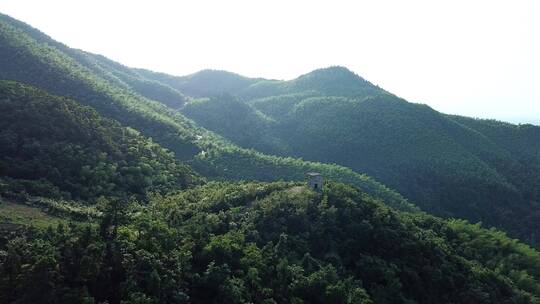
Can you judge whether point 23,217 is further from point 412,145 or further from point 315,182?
point 412,145

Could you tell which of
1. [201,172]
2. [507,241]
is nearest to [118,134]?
[201,172]

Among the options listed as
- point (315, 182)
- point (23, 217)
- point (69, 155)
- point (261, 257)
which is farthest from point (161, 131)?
point (261, 257)

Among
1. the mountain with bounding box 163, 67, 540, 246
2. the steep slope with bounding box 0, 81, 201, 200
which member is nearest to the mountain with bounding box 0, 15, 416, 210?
the steep slope with bounding box 0, 81, 201, 200

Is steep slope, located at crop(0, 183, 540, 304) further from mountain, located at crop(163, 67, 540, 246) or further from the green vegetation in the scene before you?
mountain, located at crop(163, 67, 540, 246)

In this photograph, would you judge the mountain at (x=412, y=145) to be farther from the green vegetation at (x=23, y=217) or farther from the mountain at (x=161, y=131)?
the green vegetation at (x=23, y=217)

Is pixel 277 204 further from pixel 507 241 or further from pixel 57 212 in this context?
pixel 507 241

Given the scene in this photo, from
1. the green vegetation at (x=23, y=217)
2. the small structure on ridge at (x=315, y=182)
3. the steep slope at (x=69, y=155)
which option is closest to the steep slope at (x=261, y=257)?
the small structure on ridge at (x=315, y=182)
